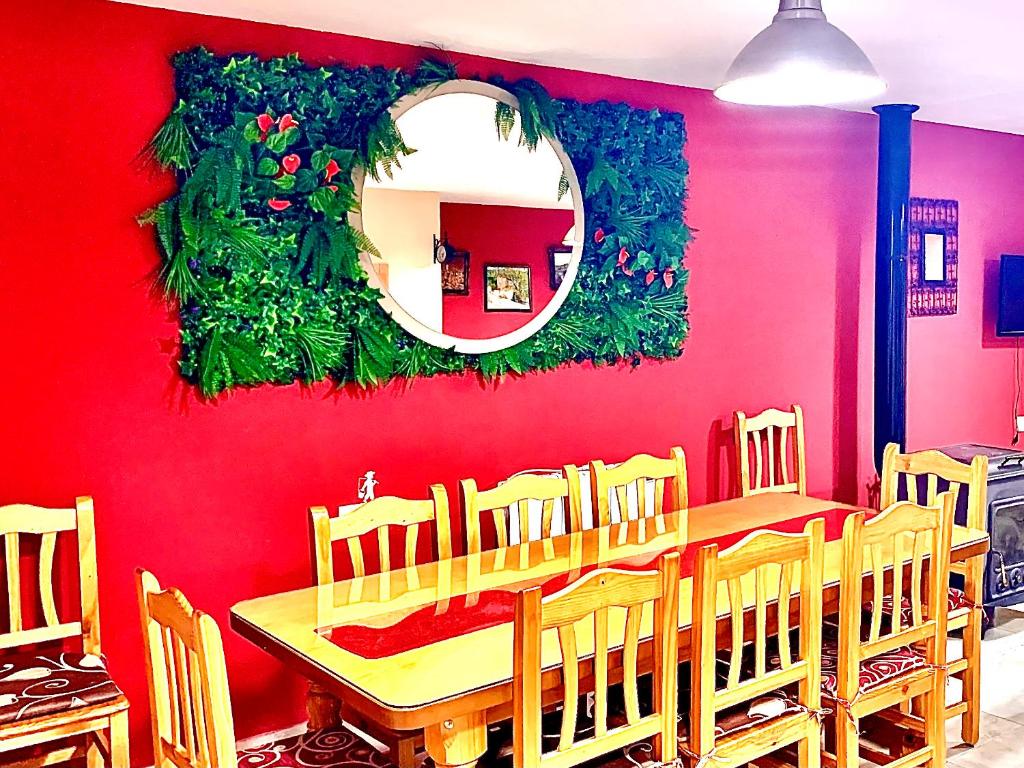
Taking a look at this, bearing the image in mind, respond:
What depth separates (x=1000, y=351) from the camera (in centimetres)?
574

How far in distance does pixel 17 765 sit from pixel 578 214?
2.55 m

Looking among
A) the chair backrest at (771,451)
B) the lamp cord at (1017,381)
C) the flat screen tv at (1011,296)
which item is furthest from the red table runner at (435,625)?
the lamp cord at (1017,381)

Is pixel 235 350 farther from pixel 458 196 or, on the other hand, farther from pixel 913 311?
pixel 913 311

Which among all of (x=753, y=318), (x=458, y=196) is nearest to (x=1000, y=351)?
(x=753, y=318)

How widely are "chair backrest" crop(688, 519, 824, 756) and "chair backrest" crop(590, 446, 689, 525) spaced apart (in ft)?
2.98

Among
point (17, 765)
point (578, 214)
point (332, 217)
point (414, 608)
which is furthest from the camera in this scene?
point (578, 214)

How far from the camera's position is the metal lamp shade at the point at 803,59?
7.83ft

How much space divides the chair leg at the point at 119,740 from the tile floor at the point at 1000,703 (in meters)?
2.43

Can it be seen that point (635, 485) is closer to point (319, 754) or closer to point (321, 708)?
point (321, 708)

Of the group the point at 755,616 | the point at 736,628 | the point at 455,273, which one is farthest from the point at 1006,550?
the point at 455,273

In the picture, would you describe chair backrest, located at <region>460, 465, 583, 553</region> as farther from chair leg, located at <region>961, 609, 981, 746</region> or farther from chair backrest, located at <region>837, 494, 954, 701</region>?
chair leg, located at <region>961, 609, 981, 746</region>

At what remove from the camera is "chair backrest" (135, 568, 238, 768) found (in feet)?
6.21

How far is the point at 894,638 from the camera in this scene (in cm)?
280

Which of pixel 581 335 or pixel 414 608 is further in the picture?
pixel 581 335
